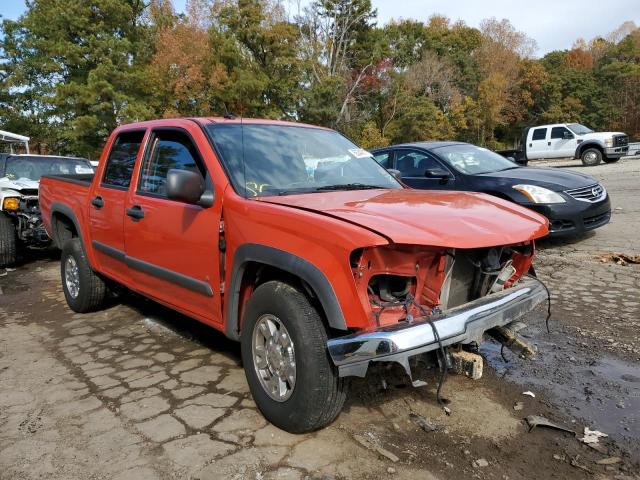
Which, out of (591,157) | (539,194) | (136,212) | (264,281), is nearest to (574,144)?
(591,157)

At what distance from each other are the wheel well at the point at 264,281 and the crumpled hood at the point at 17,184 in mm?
5799

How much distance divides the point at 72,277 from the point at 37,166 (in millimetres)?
4565

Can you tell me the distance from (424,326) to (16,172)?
8.43m

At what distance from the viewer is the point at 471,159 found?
25.2 feet

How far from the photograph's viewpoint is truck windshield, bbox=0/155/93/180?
337 inches

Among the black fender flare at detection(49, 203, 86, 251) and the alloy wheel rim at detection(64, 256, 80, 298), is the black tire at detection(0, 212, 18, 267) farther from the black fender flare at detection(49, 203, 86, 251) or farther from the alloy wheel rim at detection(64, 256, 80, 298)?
the alloy wheel rim at detection(64, 256, 80, 298)

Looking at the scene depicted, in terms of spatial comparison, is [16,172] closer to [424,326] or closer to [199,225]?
Result: [199,225]

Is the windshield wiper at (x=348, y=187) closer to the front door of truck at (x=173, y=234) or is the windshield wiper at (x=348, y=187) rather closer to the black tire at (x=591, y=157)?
the front door of truck at (x=173, y=234)

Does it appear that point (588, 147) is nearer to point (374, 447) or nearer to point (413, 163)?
point (413, 163)

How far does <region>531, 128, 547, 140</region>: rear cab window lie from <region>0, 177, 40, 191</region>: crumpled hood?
1958 centimetres

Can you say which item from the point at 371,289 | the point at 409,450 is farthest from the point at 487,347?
the point at 371,289

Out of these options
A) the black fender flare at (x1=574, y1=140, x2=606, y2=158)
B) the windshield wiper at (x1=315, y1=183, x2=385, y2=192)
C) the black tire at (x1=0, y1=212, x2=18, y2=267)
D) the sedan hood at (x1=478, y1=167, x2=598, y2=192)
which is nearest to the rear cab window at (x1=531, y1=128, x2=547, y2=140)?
the black fender flare at (x1=574, y1=140, x2=606, y2=158)

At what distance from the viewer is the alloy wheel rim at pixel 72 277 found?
17.1 feet

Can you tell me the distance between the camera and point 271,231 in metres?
2.75
